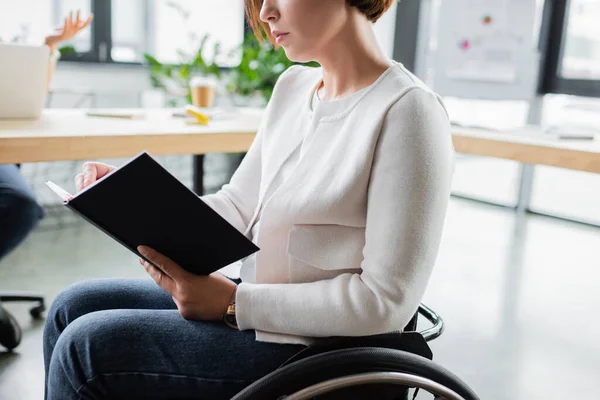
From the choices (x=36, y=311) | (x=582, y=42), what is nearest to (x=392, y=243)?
(x=36, y=311)

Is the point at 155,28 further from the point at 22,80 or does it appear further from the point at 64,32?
the point at 22,80

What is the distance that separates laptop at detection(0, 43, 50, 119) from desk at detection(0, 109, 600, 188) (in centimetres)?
7

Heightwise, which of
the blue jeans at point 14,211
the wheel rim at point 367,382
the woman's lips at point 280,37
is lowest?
the blue jeans at point 14,211

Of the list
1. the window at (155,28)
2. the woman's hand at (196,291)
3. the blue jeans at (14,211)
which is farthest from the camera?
the window at (155,28)

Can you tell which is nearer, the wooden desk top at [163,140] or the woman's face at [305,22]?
the woman's face at [305,22]

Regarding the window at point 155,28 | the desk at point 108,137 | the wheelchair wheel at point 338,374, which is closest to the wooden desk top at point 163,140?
the desk at point 108,137

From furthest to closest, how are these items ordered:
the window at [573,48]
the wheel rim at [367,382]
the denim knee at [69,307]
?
the window at [573,48] < the denim knee at [69,307] < the wheel rim at [367,382]

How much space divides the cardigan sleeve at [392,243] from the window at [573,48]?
12.3ft

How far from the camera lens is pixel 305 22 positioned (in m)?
1.02

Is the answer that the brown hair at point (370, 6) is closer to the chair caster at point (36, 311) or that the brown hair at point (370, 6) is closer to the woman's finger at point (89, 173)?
the woman's finger at point (89, 173)

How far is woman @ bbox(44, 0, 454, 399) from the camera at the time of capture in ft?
2.94

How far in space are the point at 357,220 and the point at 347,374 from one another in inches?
Result: 9.4

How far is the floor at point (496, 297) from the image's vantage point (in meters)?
2.13

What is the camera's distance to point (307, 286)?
0.95 m
